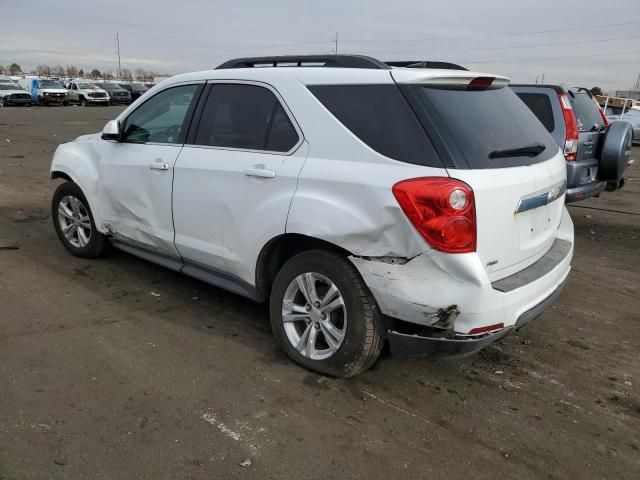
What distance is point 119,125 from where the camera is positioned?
→ 4496 mm

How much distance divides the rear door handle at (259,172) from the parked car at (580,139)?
4488mm

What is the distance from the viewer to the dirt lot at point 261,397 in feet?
8.34

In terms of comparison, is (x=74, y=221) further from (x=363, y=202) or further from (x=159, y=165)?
(x=363, y=202)

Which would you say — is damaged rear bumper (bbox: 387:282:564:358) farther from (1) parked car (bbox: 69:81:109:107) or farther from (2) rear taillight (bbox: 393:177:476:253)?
(1) parked car (bbox: 69:81:109:107)

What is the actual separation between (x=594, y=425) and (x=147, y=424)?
2369 millimetres

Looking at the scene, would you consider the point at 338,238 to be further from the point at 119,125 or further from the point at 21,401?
the point at 119,125

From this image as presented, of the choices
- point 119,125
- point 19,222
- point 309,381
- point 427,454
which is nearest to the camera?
point 427,454

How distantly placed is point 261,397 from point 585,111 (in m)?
6.13

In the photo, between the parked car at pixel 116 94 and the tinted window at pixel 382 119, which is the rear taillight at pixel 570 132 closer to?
the tinted window at pixel 382 119

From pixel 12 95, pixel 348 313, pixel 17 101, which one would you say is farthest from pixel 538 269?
pixel 17 101

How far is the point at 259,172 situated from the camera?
3.29 meters

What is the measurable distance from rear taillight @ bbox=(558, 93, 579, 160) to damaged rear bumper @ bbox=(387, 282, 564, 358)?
13.9 feet

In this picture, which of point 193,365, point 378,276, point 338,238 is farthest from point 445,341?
point 193,365

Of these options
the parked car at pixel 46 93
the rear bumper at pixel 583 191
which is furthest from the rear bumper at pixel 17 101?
the rear bumper at pixel 583 191
